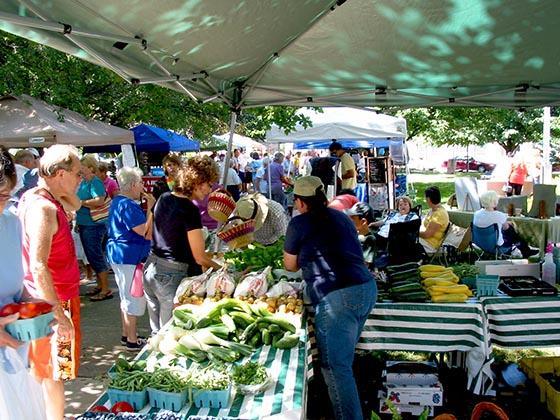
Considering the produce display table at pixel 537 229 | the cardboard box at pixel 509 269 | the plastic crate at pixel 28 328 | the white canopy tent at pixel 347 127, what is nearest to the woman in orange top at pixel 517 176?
the white canopy tent at pixel 347 127

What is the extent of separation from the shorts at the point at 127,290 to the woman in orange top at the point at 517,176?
10.7 m

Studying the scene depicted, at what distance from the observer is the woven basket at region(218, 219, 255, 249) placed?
493 centimetres

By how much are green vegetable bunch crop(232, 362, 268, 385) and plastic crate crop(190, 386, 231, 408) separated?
0.15 m

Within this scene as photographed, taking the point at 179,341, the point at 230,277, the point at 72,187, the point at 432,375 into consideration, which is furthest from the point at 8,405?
the point at 432,375

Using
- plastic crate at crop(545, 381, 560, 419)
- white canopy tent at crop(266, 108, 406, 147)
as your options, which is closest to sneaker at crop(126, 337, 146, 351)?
plastic crate at crop(545, 381, 560, 419)

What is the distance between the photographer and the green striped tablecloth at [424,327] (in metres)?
3.88

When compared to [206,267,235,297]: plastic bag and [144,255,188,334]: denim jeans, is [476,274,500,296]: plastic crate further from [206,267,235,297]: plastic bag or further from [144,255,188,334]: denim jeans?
[144,255,188,334]: denim jeans

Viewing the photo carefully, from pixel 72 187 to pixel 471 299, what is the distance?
284 centimetres

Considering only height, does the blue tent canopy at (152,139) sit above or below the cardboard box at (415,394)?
above

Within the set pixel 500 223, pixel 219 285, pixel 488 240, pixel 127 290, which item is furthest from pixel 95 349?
pixel 500 223

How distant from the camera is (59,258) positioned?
316 cm

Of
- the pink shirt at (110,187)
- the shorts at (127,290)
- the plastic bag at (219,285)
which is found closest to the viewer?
the plastic bag at (219,285)

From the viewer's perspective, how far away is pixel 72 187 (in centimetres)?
309

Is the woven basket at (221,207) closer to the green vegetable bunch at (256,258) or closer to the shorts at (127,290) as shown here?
the green vegetable bunch at (256,258)
